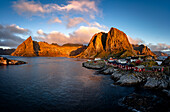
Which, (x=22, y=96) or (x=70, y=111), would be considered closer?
(x=70, y=111)

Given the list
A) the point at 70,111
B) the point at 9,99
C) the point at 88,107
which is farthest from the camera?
the point at 9,99

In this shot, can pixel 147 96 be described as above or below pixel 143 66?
below

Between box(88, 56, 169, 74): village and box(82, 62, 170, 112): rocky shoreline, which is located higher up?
box(88, 56, 169, 74): village

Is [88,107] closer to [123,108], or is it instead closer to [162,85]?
[123,108]

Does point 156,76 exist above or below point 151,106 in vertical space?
above

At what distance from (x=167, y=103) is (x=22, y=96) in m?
31.6

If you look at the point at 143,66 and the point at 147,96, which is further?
the point at 143,66

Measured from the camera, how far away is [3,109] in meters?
19.0

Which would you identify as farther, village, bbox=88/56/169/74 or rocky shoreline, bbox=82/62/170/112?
village, bbox=88/56/169/74

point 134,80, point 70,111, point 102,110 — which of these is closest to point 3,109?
point 70,111

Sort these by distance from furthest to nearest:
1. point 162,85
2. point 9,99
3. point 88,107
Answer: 1. point 162,85
2. point 9,99
3. point 88,107

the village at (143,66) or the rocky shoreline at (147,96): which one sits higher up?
the village at (143,66)

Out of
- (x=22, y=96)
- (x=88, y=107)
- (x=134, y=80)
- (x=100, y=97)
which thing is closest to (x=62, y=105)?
(x=88, y=107)

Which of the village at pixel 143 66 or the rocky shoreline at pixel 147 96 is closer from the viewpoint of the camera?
the rocky shoreline at pixel 147 96
